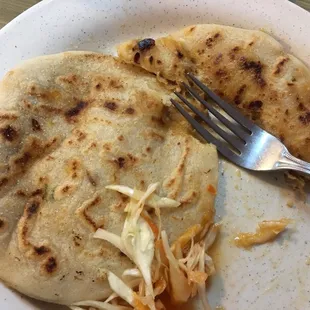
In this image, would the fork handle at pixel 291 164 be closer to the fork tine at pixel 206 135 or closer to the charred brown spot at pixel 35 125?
the fork tine at pixel 206 135

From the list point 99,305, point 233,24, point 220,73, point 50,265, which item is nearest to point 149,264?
point 99,305

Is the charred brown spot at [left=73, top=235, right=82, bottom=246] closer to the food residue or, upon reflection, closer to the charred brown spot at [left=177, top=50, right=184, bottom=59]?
the food residue

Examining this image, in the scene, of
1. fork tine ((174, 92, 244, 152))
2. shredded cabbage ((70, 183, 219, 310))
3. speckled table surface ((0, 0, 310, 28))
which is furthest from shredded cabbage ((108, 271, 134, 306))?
speckled table surface ((0, 0, 310, 28))

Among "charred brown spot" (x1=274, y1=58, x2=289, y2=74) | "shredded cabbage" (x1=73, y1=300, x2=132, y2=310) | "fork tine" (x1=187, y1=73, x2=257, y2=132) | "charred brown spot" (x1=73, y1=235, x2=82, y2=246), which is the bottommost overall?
"shredded cabbage" (x1=73, y1=300, x2=132, y2=310)

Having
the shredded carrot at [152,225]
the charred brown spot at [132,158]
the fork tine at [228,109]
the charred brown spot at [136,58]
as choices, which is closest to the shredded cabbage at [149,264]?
the shredded carrot at [152,225]

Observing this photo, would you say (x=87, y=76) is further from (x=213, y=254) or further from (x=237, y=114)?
(x=213, y=254)

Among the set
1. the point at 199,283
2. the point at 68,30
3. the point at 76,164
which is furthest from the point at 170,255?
the point at 68,30
